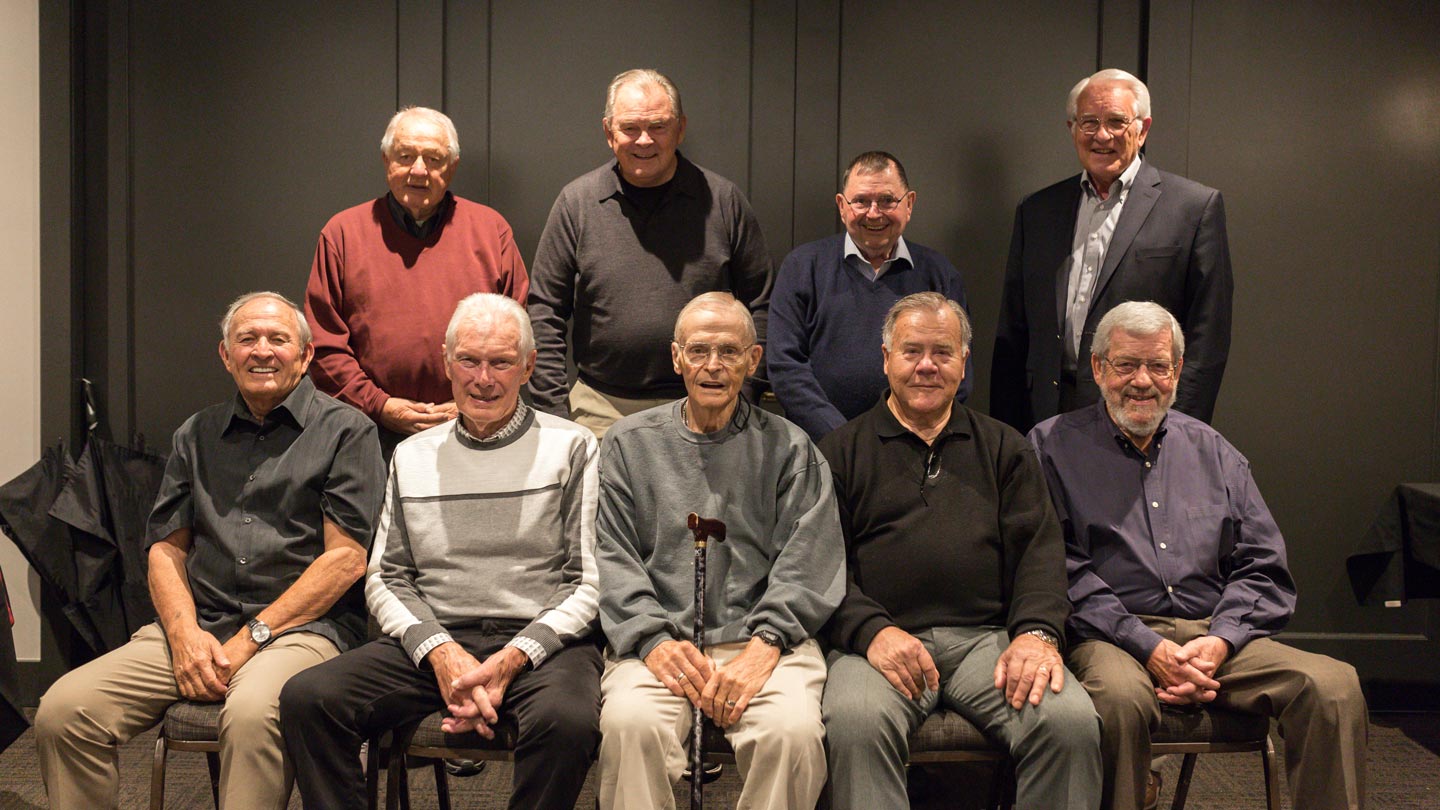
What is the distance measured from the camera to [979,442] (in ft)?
8.77

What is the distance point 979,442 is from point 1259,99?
2.00 metres

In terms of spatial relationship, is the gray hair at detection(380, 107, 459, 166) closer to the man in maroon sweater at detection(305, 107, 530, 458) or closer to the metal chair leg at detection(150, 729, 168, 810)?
the man in maroon sweater at detection(305, 107, 530, 458)

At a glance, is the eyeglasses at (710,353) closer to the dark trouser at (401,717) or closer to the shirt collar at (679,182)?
the dark trouser at (401,717)

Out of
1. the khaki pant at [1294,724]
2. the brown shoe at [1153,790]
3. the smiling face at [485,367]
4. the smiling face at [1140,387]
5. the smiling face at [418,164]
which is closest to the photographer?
the khaki pant at [1294,724]

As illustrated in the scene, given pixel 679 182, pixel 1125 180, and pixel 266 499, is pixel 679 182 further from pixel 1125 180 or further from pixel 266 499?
pixel 266 499

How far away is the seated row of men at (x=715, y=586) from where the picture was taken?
236 centimetres

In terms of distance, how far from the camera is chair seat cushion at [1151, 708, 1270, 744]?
247 centimetres

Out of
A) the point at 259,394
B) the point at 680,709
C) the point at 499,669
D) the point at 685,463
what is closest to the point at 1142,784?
the point at 680,709

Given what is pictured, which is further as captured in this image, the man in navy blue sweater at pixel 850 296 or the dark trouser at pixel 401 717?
the man in navy blue sweater at pixel 850 296

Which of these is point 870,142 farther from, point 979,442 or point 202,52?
point 202,52

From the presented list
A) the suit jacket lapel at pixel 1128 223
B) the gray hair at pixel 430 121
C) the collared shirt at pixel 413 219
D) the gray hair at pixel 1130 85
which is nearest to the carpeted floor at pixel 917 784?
the suit jacket lapel at pixel 1128 223

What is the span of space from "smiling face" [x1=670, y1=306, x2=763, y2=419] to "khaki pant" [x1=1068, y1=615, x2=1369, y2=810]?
1.02 m

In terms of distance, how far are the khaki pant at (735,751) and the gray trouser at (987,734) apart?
6cm

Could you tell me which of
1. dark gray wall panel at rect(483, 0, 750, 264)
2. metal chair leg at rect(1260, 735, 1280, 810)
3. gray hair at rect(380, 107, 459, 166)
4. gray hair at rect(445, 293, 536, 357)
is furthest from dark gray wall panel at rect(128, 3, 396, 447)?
metal chair leg at rect(1260, 735, 1280, 810)
